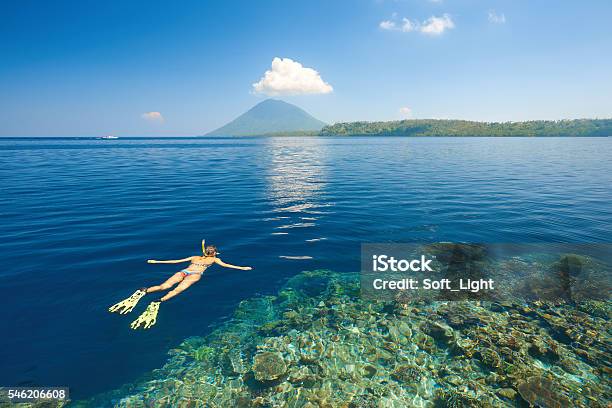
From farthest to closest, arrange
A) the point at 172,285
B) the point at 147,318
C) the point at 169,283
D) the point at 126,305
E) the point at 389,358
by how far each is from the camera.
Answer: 1. the point at 172,285
2. the point at 169,283
3. the point at 126,305
4. the point at 147,318
5. the point at 389,358

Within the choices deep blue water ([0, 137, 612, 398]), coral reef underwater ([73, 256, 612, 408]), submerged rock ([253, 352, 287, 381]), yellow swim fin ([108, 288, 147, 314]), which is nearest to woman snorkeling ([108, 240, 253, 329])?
yellow swim fin ([108, 288, 147, 314])

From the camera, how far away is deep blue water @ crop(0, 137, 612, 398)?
28.5ft

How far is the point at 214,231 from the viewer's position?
1767 cm

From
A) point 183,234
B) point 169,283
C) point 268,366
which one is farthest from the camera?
point 183,234

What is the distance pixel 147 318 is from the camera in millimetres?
9570

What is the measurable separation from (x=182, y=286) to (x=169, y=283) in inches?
20.5

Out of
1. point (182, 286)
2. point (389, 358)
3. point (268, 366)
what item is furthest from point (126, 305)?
point (389, 358)

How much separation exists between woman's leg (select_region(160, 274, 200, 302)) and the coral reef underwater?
2.63m

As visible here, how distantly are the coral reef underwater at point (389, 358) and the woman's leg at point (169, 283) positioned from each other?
10.2ft

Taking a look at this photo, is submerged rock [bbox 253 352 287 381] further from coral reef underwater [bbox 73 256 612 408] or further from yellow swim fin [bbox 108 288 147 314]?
yellow swim fin [bbox 108 288 147 314]

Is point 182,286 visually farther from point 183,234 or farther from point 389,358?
point 389,358

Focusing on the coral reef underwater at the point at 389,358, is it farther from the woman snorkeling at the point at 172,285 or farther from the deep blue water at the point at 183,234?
the woman snorkeling at the point at 172,285

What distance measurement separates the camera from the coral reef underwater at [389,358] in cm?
736

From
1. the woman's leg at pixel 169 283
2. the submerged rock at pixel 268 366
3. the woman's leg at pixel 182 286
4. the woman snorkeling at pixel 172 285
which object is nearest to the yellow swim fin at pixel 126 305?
the woman snorkeling at pixel 172 285
